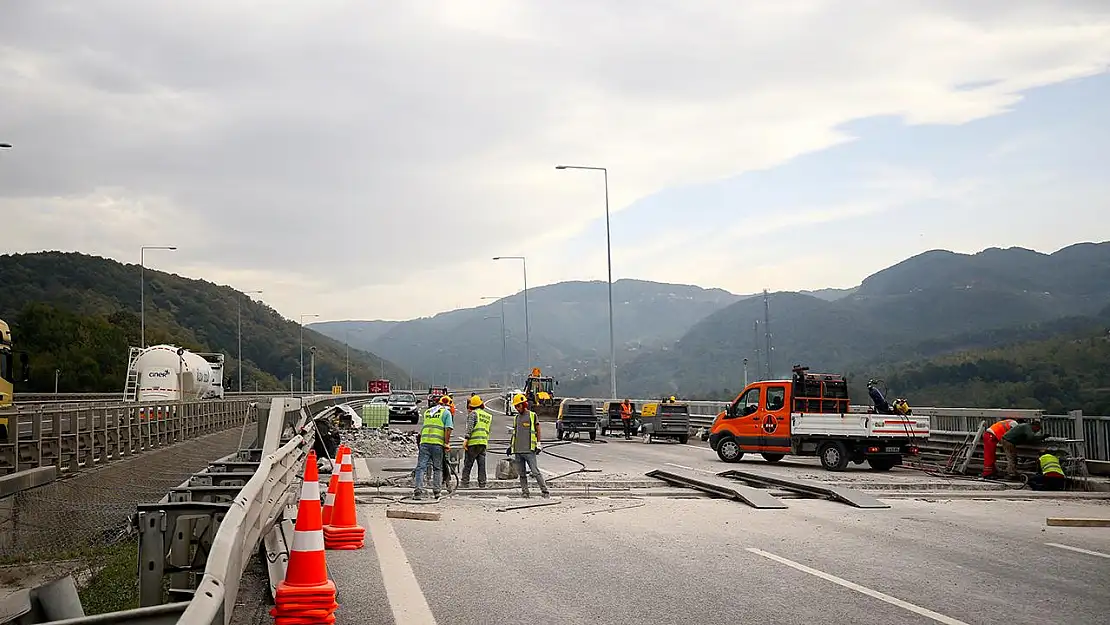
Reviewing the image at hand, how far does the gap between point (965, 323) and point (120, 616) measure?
488ft

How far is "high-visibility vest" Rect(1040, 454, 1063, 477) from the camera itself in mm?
19656

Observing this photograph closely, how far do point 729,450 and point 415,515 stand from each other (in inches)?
591

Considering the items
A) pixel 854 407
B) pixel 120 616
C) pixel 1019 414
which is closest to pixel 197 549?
pixel 120 616

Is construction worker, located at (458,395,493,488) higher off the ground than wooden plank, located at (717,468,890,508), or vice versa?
construction worker, located at (458,395,493,488)

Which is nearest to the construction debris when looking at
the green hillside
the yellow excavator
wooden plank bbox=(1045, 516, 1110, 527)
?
wooden plank bbox=(1045, 516, 1110, 527)

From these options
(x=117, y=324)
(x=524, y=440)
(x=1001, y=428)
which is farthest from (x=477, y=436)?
(x=117, y=324)

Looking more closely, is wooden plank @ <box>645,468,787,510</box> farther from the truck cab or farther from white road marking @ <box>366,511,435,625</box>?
the truck cab

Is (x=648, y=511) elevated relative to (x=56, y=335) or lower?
lower

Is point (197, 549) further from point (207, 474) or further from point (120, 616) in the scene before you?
point (207, 474)

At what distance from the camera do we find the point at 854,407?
2853 centimetres

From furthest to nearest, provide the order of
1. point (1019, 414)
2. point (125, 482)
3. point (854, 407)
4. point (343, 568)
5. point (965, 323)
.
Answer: point (965, 323) → point (854, 407) → point (1019, 414) → point (125, 482) → point (343, 568)

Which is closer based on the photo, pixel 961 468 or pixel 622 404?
pixel 961 468

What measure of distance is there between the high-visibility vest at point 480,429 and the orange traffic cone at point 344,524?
6.46 metres

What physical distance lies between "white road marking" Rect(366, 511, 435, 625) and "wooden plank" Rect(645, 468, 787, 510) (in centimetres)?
573
